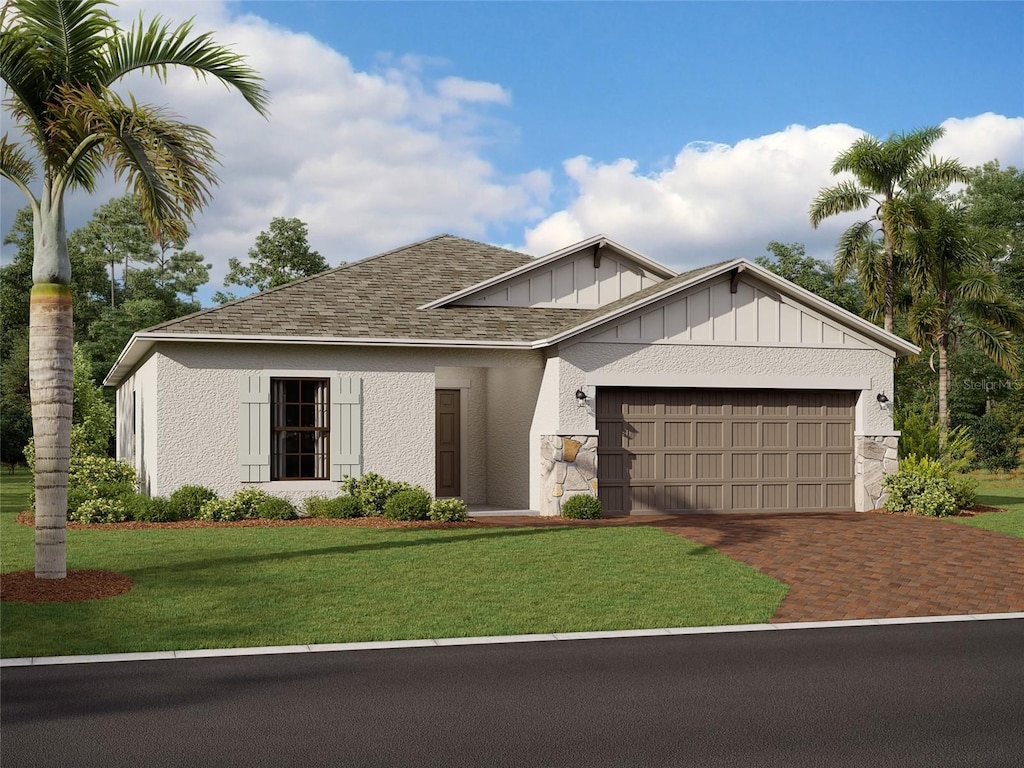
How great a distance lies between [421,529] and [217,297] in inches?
1373

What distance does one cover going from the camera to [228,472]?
17.3 metres

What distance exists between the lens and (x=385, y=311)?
1898 cm

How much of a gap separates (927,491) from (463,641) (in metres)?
12.6

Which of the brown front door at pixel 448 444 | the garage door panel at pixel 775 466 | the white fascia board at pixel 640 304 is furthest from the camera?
the brown front door at pixel 448 444

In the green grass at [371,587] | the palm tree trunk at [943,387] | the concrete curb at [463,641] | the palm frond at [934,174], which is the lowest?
the concrete curb at [463,641]

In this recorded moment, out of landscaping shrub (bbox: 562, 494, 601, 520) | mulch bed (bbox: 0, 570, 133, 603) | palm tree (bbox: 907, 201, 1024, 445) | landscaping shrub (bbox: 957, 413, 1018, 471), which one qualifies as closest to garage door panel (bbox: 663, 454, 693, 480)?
landscaping shrub (bbox: 562, 494, 601, 520)

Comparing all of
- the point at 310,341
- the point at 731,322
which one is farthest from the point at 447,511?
the point at 731,322

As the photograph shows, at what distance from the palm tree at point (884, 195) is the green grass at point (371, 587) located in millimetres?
16006

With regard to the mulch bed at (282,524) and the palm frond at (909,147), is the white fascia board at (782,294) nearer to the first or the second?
the mulch bed at (282,524)

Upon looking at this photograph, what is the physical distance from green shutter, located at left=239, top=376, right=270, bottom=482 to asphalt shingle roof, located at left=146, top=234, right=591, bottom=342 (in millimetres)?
938

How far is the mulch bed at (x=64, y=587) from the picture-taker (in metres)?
10.1

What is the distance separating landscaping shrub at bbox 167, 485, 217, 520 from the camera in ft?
54.1

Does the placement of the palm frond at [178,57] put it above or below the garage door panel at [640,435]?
above

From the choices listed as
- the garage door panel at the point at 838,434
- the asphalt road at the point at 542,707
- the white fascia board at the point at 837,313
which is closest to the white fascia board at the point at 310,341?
the white fascia board at the point at 837,313
